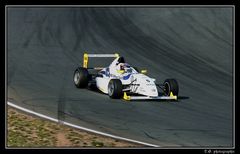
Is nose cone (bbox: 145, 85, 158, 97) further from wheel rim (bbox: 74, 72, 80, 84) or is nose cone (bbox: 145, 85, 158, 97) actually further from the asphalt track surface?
wheel rim (bbox: 74, 72, 80, 84)

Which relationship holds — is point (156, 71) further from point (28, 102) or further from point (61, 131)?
point (61, 131)

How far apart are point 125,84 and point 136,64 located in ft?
22.5

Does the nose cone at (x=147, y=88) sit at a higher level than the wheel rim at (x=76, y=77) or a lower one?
lower

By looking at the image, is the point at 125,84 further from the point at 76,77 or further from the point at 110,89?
the point at 76,77

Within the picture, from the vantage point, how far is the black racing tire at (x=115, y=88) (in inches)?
1022

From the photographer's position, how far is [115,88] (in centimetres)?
2595

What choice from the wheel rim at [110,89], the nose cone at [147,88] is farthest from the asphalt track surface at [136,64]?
the nose cone at [147,88]

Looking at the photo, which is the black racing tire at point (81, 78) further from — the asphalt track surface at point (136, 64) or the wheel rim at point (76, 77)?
the asphalt track surface at point (136, 64)

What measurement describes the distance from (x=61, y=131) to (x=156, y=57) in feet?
46.0

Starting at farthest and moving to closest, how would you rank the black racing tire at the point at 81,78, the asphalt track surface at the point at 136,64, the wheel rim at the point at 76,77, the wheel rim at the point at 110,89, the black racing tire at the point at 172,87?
the wheel rim at the point at 76,77
the black racing tire at the point at 81,78
the black racing tire at the point at 172,87
the wheel rim at the point at 110,89
the asphalt track surface at the point at 136,64

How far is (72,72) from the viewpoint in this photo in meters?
31.1

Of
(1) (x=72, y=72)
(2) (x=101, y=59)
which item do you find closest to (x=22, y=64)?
(1) (x=72, y=72)

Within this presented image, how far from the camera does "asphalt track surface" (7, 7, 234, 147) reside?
23484 millimetres

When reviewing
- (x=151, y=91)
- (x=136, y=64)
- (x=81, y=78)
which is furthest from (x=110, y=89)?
(x=136, y=64)
